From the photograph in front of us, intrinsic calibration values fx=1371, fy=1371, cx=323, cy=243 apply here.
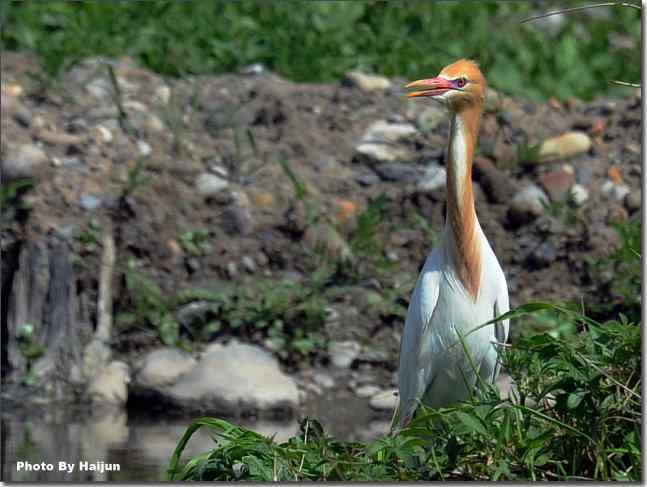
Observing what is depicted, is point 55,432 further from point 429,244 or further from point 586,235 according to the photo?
point 586,235

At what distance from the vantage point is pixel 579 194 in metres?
7.07

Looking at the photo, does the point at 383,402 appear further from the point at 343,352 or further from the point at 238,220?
the point at 238,220

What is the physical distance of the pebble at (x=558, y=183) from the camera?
701 centimetres

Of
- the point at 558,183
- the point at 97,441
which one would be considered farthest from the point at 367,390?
the point at 558,183

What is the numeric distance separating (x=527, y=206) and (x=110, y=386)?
232 cm

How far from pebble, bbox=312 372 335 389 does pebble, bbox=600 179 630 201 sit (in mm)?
1887

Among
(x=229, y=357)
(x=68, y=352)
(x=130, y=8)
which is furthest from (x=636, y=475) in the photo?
(x=130, y=8)

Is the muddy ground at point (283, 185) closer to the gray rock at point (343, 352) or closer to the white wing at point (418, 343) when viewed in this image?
the gray rock at point (343, 352)

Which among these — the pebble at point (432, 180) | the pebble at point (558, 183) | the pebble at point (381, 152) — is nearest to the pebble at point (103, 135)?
the pebble at point (381, 152)

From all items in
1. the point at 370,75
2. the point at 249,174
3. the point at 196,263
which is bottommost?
the point at 196,263

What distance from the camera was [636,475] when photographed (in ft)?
11.0

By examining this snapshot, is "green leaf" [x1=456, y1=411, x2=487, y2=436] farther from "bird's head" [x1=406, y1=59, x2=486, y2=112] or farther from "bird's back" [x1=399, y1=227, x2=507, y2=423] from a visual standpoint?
"bird's head" [x1=406, y1=59, x2=486, y2=112]

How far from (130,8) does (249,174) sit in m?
1.60

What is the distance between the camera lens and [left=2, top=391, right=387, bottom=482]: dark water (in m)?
4.89
